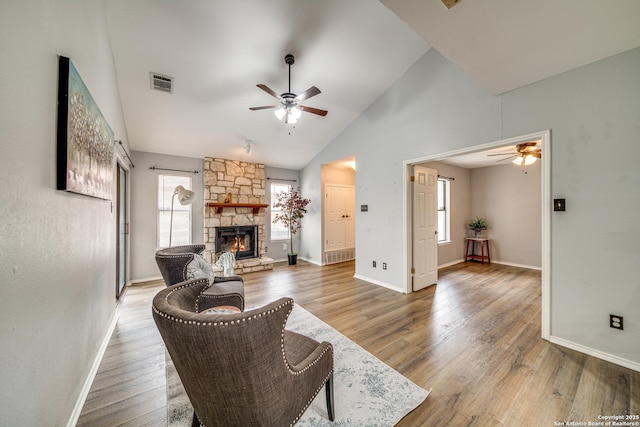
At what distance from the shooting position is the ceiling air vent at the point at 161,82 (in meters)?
3.22

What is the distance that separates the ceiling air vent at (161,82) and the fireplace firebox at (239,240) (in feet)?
9.51

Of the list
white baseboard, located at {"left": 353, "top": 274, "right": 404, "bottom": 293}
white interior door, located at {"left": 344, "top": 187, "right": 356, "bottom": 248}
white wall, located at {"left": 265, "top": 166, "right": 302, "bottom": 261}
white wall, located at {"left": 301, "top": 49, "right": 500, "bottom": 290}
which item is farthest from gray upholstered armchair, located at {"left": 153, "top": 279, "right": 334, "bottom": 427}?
white interior door, located at {"left": 344, "top": 187, "right": 356, "bottom": 248}

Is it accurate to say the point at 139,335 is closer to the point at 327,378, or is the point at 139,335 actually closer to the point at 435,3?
the point at 327,378

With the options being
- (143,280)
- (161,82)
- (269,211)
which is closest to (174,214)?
(143,280)

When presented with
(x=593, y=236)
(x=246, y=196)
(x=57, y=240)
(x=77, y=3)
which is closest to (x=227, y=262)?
(x=246, y=196)

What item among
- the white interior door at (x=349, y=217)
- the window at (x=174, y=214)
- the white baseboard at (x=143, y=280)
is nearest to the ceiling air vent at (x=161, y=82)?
the window at (x=174, y=214)

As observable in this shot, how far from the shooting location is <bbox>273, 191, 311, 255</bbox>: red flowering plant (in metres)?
5.98

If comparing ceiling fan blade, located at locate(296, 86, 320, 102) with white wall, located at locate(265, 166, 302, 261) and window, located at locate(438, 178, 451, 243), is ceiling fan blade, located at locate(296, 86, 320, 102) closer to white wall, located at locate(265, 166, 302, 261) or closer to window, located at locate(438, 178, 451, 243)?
white wall, located at locate(265, 166, 302, 261)

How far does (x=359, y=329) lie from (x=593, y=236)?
245 centimetres

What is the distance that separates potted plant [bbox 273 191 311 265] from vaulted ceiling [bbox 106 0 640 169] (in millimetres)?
1680

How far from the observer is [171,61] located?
10.0 feet

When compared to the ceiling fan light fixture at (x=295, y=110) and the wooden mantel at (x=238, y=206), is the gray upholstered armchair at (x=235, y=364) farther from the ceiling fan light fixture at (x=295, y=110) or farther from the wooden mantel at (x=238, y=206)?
the wooden mantel at (x=238, y=206)

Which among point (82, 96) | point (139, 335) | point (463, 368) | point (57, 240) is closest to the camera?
point (57, 240)

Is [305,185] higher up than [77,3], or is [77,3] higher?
[77,3]
